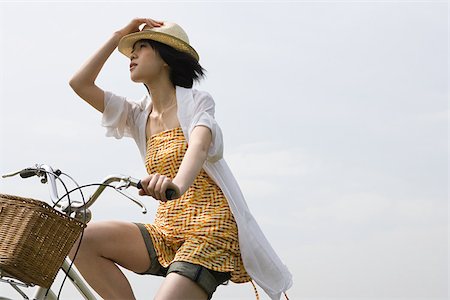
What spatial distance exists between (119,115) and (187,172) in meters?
0.77

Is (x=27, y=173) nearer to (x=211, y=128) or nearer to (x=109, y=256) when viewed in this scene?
(x=109, y=256)

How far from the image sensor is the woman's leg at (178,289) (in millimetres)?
3484

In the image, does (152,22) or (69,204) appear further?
(152,22)

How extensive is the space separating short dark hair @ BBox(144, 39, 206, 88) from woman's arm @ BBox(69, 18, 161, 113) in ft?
0.51

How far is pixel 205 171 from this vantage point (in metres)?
3.82

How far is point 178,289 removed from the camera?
3.52 meters

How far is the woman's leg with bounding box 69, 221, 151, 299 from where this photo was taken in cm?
366

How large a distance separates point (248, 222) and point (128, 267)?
561 millimetres

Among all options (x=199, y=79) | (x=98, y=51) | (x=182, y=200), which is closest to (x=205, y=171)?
(x=182, y=200)

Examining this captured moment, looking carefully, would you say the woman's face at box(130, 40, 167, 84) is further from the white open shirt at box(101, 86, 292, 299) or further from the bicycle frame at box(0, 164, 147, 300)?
the bicycle frame at box(0, 164, 147, 300)

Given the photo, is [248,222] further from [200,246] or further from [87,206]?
[87,206]

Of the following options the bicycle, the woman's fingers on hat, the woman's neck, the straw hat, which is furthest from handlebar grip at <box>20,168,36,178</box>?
the woman's fingers on hat

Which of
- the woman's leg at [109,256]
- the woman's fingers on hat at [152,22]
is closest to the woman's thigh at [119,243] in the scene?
the woman's leg at [109,256]

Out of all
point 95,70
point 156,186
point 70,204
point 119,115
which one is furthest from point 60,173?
point 95,70
